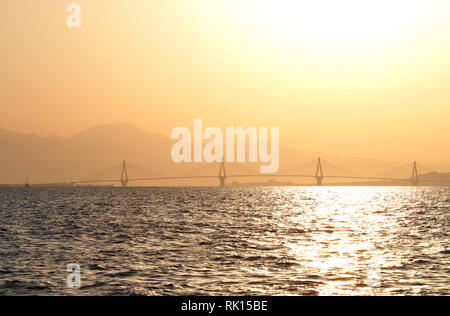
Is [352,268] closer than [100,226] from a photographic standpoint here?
Yes

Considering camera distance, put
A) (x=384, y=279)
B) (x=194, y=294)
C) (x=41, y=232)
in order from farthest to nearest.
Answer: (x=41, y=232) → (x=384, y=279) → (x=194, y=294)

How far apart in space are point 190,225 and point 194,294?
32.8 m

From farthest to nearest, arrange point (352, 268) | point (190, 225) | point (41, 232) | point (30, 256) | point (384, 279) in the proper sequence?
1. point (190, 225)
2. point (41, 232)
3. point (30, 256)
4. point (352, 268)
5. point (384, 279)

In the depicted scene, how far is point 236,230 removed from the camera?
48.2 meters

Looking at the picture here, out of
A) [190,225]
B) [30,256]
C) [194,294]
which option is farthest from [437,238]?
[30,256]

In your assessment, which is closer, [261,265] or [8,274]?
[8,274]

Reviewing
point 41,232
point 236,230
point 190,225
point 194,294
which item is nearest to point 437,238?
point 236,230

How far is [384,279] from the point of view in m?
23.3
